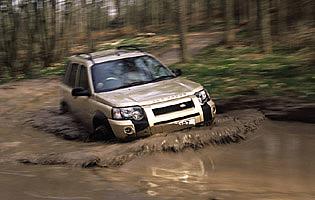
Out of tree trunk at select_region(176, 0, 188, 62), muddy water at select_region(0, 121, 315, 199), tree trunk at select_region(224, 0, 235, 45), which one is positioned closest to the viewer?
muddy water at select_region(0, 121, 315, 199)

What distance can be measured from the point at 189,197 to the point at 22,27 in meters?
21.8

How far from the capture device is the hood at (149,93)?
8656 mm

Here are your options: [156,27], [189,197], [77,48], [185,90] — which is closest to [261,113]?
[185,90]

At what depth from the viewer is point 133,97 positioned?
883cm

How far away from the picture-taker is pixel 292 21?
76.5 ft

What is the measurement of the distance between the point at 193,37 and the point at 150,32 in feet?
26.1

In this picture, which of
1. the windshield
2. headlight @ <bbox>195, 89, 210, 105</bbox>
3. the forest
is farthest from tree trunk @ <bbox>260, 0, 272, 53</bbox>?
headlight @ <bbox>195, 89, 210, 105</bbox>

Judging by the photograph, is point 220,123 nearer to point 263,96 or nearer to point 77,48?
point 263,96

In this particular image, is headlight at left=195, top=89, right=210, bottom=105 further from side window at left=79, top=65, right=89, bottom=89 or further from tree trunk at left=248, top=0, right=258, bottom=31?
tree trunk at left=248, top=0, right=258, bottom=31

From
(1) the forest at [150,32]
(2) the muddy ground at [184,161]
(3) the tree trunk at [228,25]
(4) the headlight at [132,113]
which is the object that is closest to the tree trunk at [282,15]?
(1) the forest at [150,32]

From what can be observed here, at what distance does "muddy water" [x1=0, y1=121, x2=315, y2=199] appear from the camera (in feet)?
19.9

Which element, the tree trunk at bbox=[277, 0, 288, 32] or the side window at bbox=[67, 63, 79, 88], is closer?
the side window at bbox=[67, 63, 79, 88]

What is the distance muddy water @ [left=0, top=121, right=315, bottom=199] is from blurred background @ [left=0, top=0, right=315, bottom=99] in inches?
131

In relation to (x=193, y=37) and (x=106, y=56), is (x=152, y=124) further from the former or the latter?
(x=193, y=37)
